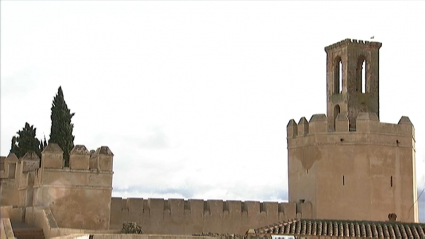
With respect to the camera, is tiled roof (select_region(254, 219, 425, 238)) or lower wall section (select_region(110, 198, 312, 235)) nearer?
tiled roof (select_region(254, 219, 425, 238))

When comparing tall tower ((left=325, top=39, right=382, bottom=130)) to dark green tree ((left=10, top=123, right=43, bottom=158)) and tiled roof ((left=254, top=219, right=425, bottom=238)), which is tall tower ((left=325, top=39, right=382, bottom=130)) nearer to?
tiled roof ((left=254, top=219, right=425, bottom=238))

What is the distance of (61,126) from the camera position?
25.6 metres

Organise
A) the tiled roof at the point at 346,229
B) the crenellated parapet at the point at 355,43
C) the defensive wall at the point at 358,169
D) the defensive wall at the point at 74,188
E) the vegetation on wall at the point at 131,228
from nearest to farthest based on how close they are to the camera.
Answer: the tiled roof at the point at 346,229 < the defensive wall at the point at 74,188 < the vegetation on wall at the point at 131,228 < the defensive wall at the point at 358,169 < the crenellated parapet at the point at 355,43

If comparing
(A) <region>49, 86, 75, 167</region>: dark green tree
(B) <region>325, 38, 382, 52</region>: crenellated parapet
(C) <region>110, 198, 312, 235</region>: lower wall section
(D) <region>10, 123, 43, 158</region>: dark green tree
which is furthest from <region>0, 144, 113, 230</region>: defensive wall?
(B) <region>325, 38, 382, 52</region>: crenellated parapet

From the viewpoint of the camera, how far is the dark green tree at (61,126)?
2545 cm

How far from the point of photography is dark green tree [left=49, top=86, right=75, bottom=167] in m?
25.5

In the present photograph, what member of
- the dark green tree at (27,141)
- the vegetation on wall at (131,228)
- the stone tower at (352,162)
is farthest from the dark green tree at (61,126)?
the stone tower at (352,162)

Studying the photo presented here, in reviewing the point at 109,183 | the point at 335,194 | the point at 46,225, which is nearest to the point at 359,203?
the point at 335,194

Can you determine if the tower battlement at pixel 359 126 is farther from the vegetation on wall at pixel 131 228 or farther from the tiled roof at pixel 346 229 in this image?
the vegetation on wall at pixel 131 228

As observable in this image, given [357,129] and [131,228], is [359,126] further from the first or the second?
[131,228]

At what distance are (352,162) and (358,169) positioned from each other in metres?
0.32

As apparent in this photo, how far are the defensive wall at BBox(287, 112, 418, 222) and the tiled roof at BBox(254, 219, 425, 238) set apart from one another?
3.09 m

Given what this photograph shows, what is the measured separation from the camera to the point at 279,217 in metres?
25.1

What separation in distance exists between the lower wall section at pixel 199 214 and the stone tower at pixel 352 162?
44.0 inches
